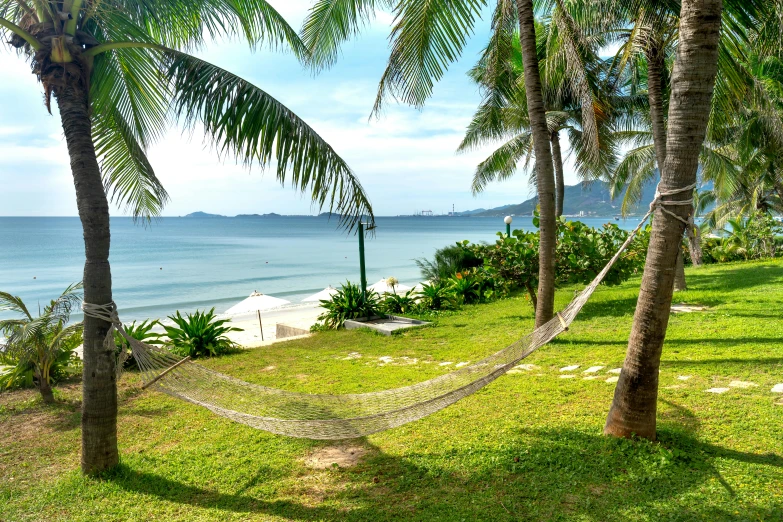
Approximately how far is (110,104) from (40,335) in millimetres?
2055

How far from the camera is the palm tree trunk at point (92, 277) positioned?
2.70 m

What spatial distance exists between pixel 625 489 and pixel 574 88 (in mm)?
3982

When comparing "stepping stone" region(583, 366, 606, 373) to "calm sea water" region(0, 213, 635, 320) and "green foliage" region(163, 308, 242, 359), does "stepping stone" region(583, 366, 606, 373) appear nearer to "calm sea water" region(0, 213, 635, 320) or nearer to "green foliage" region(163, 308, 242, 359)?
"green foliage" region(163, 308, 242, 359)

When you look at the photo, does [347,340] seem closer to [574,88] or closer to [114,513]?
[574,88]

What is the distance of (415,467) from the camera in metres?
2.73

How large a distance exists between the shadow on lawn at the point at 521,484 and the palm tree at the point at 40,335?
6.39ft

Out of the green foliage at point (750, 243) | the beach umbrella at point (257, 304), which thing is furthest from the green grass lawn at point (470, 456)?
the green foliage at point (750, 243)

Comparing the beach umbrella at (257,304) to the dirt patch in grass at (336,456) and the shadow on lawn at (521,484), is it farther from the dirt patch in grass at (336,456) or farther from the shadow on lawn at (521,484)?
the shadow on lawn at (521,484)

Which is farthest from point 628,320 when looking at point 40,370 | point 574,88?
point 40,370

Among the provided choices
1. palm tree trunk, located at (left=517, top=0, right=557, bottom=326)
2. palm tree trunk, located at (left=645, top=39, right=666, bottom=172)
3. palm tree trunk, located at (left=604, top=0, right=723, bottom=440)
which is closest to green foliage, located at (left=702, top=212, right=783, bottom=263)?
palm tree trunk, located at (left=645, top=39, right=666, bottom=172)

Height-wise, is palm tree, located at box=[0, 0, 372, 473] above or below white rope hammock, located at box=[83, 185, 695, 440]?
above

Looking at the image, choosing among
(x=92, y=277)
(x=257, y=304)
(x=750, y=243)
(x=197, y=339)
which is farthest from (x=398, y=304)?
(x=750, y=243)

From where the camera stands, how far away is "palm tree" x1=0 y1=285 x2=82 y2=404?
4152 mm

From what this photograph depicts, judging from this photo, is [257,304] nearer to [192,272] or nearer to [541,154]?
[541,154]
